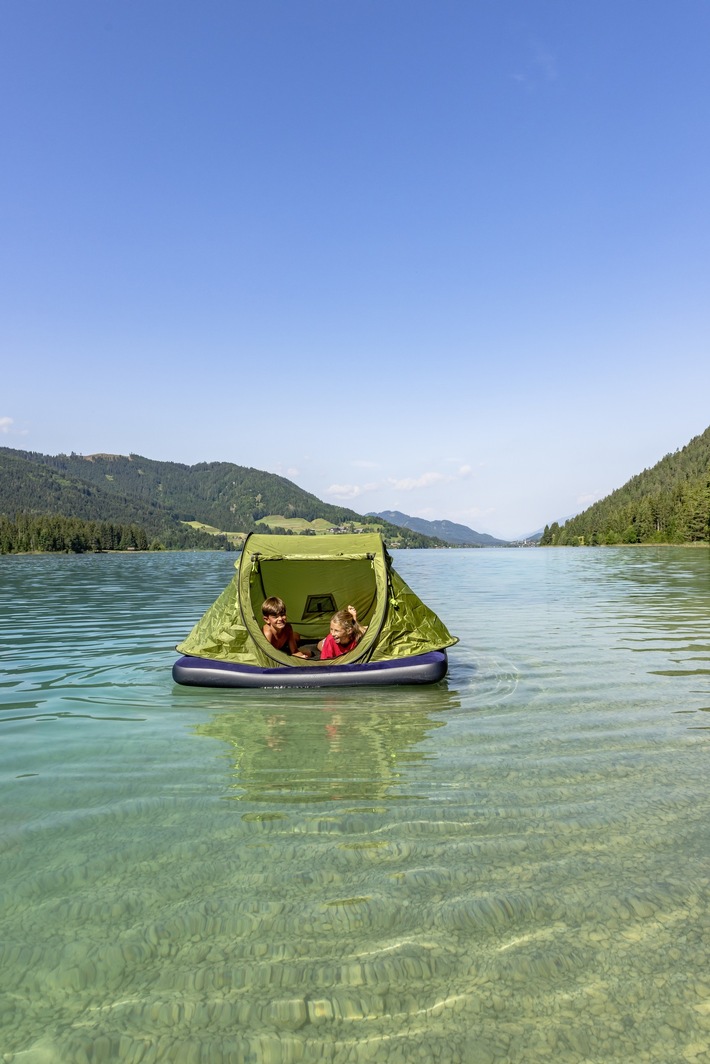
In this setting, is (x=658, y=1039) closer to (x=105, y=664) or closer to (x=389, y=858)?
(x=389, y=858)

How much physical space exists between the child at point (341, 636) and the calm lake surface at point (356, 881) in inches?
72.6

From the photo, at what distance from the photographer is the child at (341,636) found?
1382 cm

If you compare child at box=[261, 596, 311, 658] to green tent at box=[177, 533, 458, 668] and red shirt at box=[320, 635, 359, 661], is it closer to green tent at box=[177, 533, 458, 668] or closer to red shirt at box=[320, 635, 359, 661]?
green tent at box=[177, 533, 458, 668]

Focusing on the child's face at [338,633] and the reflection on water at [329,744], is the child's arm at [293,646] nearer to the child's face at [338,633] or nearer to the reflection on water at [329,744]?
the child's face at [338,633]

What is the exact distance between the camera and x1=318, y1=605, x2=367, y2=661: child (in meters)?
13.8

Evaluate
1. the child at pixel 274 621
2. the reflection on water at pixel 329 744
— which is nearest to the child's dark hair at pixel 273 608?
the child at pixel 274 621

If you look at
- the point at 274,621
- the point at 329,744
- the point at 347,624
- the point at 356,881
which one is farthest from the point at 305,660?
the point at 356,881

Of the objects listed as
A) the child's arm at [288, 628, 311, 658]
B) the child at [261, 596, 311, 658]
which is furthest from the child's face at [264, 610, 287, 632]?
the child's arm at [288, 628, 311, 658]

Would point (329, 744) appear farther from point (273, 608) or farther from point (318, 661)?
point (273, 608)

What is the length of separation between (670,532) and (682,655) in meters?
154

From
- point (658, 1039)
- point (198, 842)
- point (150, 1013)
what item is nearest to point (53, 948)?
point (150, 1013)

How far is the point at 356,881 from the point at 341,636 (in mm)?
8387

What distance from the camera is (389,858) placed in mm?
5887

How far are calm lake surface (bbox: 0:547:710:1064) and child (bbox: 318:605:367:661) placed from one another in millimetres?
1845
